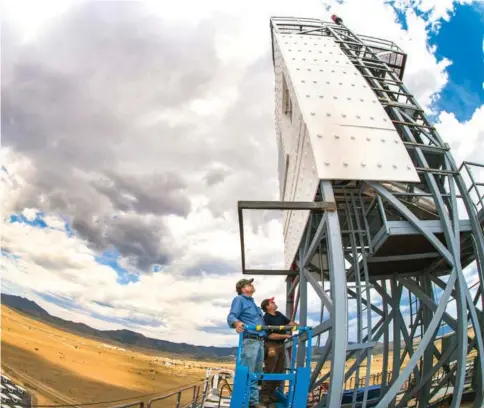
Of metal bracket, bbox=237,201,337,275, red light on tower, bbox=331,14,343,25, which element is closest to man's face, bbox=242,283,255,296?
metal bracket, bbox=237,201,337,275

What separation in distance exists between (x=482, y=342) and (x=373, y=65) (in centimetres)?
729

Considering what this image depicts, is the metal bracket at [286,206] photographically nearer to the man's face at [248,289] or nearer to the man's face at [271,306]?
the man's face at [271,306]

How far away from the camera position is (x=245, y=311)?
446 centimetres

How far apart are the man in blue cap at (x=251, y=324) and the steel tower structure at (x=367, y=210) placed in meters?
1.65

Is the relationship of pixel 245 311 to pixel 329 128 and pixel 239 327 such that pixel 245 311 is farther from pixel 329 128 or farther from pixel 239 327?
pixel 329 128

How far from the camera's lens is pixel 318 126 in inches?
280

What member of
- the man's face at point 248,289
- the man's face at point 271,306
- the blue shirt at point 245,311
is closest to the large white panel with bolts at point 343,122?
the man's face at point 271,306

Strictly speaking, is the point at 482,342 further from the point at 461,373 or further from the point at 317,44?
the point at 317,44

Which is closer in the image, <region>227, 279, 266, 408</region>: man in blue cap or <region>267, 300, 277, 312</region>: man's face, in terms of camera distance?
<region>227, 279, 266, 408</region>: man in blue cap

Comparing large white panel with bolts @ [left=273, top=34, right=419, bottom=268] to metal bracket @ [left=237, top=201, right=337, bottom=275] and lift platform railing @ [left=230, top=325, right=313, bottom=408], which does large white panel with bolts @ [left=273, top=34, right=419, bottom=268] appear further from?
lift platform railing @ [left=230, top=325, right=313, bottom=408]

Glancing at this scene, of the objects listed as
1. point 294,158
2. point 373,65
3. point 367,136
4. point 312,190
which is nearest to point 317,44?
point 373,65

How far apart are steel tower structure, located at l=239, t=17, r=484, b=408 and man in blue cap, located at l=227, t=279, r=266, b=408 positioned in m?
1.65

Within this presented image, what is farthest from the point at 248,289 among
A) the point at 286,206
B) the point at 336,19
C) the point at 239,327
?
the point at 336,19

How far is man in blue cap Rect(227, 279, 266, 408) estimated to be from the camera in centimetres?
418
